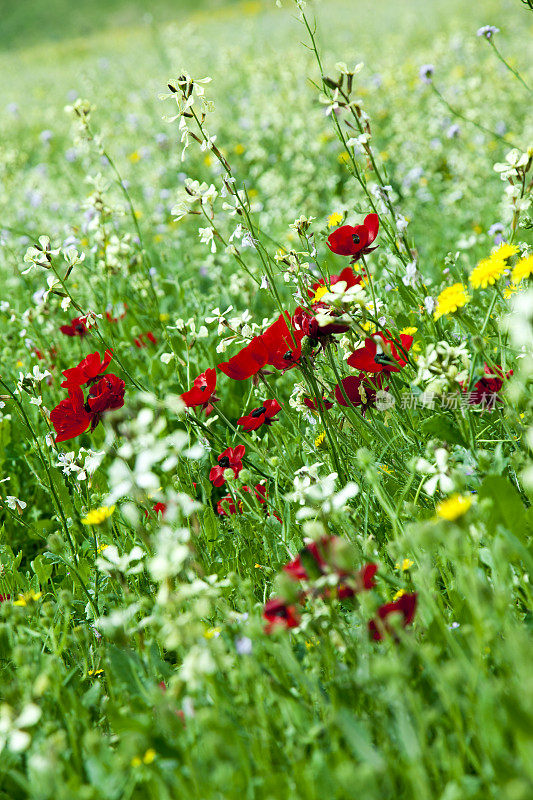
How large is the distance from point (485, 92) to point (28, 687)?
18.9ft

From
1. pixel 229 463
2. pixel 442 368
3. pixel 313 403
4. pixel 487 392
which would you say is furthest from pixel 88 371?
pixel 487 392

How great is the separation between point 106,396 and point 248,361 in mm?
305

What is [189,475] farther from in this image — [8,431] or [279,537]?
[8,431]

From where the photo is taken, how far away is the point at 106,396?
5.04 ft

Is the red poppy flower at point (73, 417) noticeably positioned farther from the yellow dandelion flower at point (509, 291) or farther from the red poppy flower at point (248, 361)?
the yellow dandelion flower at point (509, 291)

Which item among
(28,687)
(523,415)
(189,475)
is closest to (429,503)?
(523,415)

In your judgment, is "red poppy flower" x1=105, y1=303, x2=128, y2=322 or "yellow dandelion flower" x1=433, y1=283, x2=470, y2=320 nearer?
"yellow dandelion flower" x1=433, y1=283, x2=470, y2=320

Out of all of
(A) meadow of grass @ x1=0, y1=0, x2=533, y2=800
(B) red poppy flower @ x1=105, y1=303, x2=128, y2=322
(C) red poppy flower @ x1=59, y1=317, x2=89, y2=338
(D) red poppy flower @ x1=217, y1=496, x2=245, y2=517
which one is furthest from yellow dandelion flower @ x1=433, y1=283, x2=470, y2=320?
(B) red poppy flower @ x1=105, y1=303, x2=128, y2=322

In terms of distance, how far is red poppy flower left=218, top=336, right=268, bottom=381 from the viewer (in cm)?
152

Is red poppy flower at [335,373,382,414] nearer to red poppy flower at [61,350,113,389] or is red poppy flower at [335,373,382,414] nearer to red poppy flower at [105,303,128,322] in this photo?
red poppy flower at [61,350,113,389]

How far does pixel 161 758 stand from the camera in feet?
3.34

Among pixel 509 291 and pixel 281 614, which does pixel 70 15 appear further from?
pixel 281 614

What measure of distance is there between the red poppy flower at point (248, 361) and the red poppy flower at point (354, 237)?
0.29 meters

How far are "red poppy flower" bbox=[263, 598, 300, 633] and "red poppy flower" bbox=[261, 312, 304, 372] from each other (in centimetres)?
58
